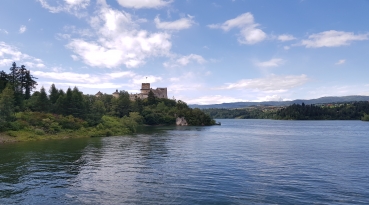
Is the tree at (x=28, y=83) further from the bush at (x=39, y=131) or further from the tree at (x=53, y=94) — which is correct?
the bush at (x=39, y=131)

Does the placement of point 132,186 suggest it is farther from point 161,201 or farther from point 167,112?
point 167,112

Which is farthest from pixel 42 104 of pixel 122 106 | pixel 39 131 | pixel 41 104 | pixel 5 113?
pixel 122 106

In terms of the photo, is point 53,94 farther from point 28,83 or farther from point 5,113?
point 5,113

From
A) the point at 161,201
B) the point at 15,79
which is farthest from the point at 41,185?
the point at 15,79

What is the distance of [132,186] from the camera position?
65.5 feet

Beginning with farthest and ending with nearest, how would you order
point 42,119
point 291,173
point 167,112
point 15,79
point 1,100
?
point 167,112
point 15,79
point 42,119
point 1,100
point 291,173

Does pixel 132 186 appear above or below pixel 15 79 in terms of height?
below

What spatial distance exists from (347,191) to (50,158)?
2819 cm

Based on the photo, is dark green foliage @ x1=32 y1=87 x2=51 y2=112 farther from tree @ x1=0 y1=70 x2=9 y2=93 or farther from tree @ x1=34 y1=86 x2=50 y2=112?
tree @ x1=0 y1=70 x2=9 y2=93

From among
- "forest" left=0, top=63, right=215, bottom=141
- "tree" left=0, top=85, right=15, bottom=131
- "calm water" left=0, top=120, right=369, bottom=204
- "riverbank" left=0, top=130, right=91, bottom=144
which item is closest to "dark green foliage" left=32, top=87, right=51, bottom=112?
"forest" left=0, top=63, right=215, bottom=141

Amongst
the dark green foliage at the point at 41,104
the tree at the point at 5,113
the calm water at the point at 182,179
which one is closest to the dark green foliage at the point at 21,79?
the dark green foliage at the point at 41,104

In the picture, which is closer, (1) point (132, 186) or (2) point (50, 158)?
(1) point (132, 186)

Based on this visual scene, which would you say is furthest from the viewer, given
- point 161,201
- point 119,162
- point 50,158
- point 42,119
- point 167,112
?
point 167,112

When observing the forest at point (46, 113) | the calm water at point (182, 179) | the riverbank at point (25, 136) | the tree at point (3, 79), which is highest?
the tree at point (3, 79)
